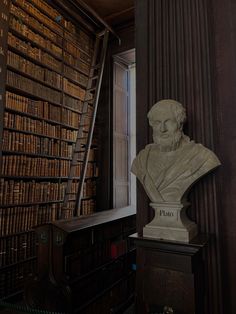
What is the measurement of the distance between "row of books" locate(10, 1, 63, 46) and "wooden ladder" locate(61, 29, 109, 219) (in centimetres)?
68

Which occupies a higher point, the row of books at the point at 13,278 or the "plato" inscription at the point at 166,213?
the "plato" inscription at the point at 166,213

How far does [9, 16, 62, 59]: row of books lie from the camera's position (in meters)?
2.73

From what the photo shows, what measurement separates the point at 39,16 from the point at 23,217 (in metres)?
2.49

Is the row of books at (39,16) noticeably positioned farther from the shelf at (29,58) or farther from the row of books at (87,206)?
the row of books at (87,206)

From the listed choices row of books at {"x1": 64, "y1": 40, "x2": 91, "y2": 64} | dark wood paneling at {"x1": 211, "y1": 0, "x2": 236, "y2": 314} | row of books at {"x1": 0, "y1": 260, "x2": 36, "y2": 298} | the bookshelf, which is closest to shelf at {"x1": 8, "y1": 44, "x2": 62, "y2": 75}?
the bookshelf

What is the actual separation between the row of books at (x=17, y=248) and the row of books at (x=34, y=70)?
74.1 inches

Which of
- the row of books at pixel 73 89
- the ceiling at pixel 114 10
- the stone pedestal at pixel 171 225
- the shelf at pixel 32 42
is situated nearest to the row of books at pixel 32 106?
the row of books at pixel 73 89

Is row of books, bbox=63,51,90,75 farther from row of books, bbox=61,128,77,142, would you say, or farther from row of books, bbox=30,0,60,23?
row of books, bbox=61,128,77,142

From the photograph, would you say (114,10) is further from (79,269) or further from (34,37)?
(79,269)

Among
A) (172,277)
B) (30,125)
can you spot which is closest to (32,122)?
(30,125)

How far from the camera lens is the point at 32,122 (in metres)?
2.92

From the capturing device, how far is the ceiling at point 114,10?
3.75 metres

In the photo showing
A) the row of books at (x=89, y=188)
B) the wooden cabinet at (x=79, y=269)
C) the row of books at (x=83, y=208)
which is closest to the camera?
the wooden cabinet at (x=79, y=269)

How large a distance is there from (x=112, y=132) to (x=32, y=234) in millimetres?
2039
